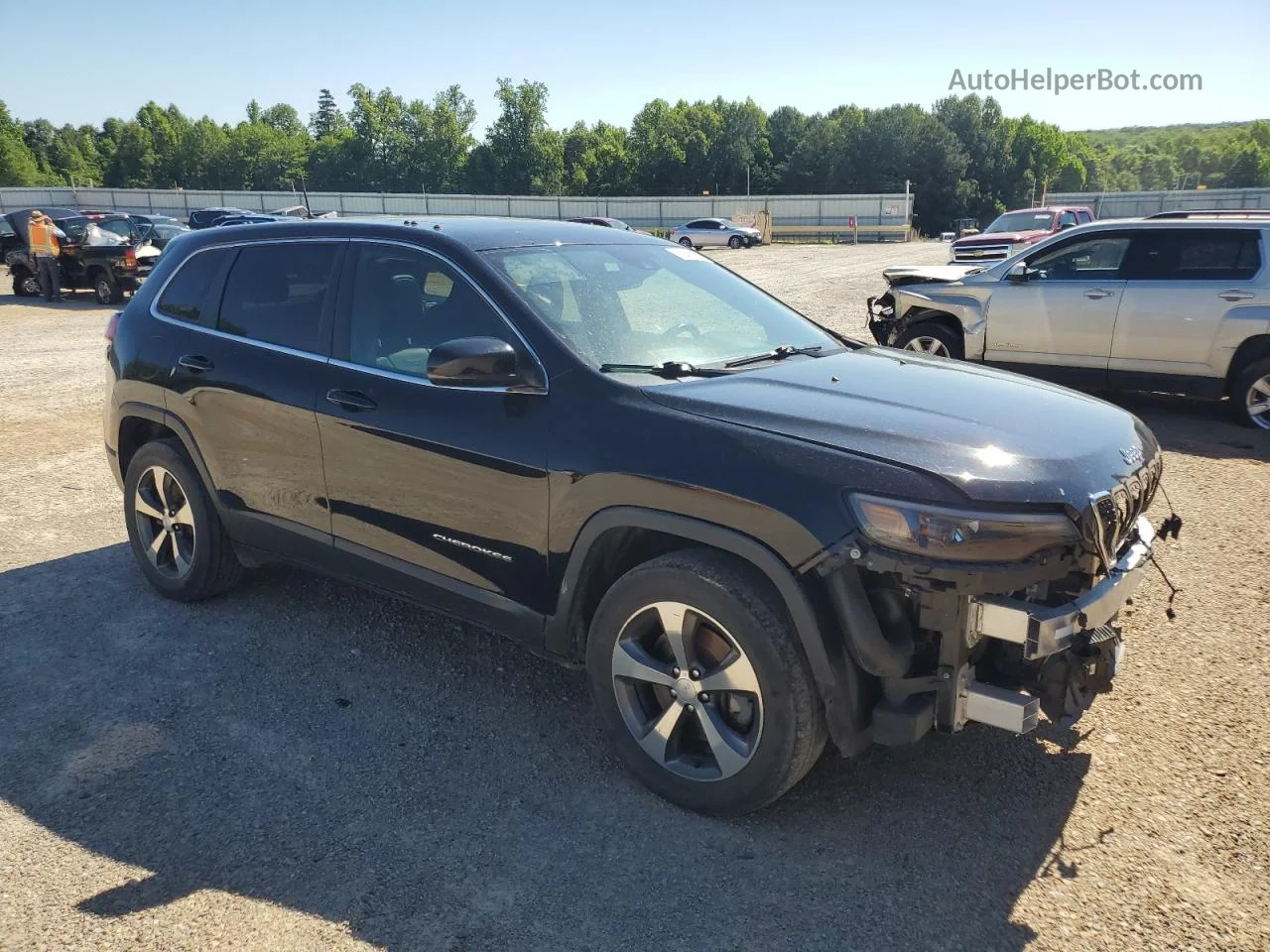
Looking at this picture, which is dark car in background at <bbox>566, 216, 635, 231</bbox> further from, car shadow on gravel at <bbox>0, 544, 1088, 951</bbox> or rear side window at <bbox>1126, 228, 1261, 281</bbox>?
rear side window at <bbox>1126, 228, 1261, 281</bbox>

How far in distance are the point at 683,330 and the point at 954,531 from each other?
63.2 inches

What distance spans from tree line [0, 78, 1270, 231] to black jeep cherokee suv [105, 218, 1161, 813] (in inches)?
4275

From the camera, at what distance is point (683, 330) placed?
3871 mm

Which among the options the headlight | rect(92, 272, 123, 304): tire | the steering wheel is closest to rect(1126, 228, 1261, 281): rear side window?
the steering wheel

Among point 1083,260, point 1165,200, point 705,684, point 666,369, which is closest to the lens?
point 705,684

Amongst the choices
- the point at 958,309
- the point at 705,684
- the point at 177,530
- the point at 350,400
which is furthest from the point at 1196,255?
the point at 177,530

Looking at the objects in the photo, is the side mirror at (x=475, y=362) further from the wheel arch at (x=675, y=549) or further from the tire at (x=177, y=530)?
the tire at (x=177, y=530)

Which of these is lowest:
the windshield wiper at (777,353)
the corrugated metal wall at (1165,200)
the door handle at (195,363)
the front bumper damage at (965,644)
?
the front bumper damage at (965,644)

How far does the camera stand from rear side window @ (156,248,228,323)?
472cm

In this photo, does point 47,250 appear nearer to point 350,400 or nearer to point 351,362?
point 351,362

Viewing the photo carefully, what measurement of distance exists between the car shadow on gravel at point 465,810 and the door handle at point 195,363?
131cm

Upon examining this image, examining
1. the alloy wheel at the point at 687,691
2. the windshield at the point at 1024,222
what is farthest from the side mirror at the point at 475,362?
the windshield at the point at 1024,222

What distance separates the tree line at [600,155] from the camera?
354 feet

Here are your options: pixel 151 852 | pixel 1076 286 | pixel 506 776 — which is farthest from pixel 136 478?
pixel 1076 286
